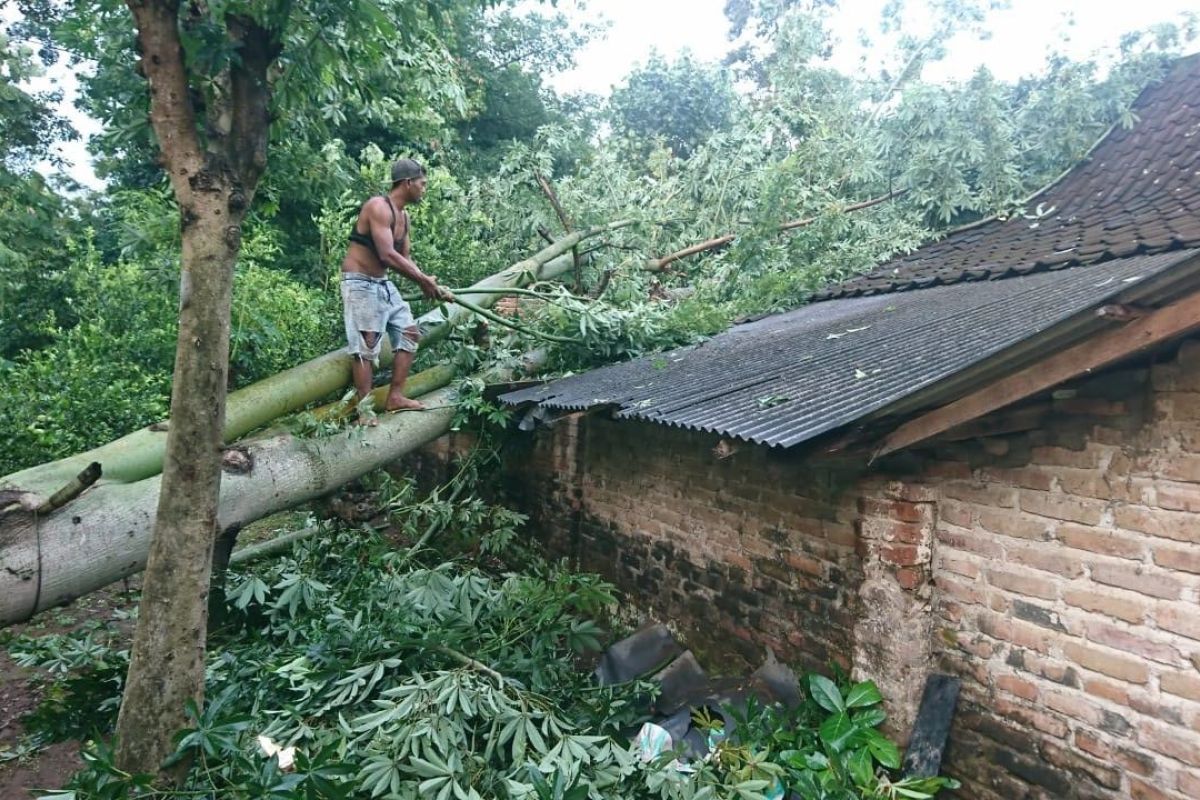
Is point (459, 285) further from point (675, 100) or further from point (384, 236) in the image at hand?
point (675, 100)

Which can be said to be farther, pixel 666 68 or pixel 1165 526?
pixel 666 68

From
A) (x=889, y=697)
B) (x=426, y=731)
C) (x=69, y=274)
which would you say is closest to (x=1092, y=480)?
(x=889, y=697)

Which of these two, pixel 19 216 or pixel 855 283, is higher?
pixel 19 216

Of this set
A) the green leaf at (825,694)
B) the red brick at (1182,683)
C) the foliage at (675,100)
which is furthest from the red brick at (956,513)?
the foliage at (675,100)

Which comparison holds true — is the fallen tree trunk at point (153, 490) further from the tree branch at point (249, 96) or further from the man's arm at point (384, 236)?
the tree branch at point (249, 96)

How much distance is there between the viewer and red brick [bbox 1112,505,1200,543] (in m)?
2.12

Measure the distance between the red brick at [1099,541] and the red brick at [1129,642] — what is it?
238 millimetres

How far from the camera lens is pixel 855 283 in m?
6.42

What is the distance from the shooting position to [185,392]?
2559mm

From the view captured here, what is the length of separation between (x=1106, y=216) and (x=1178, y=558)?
13.6ft

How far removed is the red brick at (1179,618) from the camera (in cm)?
210

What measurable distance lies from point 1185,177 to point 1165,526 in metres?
4.41

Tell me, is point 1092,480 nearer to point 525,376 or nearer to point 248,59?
point 248,59

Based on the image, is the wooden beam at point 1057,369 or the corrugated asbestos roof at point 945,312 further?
the corrugated asbestos roof at point 945,312
